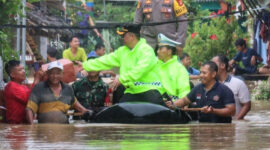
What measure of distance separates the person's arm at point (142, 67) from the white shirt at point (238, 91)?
1.07m

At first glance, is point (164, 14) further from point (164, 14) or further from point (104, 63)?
point (104, 63)

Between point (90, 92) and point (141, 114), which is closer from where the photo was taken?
point (141, 114)

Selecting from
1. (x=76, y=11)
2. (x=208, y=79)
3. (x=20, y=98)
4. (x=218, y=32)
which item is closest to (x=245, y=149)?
(x=208, y=79)

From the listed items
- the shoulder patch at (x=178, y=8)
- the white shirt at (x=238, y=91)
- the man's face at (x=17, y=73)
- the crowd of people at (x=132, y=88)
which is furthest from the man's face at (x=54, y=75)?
the shoulder patch at (x=178, y=8)

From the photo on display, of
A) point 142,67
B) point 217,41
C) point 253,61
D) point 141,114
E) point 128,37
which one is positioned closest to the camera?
point 141,114

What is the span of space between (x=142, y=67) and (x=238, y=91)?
138cm

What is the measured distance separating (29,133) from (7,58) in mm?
3143

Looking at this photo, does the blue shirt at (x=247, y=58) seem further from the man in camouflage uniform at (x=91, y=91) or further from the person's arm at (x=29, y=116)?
the person's arm at (x=29, y=116)

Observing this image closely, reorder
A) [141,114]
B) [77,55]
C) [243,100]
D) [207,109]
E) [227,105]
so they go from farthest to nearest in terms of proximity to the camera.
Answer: [77,55] → [243,100] → [227,105] → [141,114] → [207,109]

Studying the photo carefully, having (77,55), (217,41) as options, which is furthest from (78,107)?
(217,41)

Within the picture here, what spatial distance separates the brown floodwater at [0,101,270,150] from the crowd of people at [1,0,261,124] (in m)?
0.55

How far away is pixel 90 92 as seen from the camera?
1259 cm

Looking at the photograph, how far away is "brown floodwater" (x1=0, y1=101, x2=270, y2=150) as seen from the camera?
7.65 meters

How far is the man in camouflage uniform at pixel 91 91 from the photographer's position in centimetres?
1258
